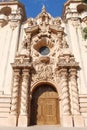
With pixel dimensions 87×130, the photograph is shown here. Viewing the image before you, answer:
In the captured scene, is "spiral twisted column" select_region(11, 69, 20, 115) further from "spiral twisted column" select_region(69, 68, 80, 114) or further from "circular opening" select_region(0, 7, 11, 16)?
"circular opening" select_region(0, 7, 11, 16)

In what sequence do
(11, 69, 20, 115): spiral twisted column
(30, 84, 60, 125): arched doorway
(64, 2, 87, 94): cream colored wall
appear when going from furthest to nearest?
(64, 2, 87, 94): cream colored wall → (30, 84, 60, 125): arched doorway → (11, 69, 20, 115): spiral twisted column

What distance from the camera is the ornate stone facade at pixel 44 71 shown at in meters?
13.9

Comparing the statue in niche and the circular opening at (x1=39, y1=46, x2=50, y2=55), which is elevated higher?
the circular opening at (x1=39, y1=46, x2=50, y2=55)

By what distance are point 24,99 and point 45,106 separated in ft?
5.35

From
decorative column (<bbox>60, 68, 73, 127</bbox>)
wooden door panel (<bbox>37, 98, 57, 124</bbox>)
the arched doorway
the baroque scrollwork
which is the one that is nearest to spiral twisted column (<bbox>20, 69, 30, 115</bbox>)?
the baroque scrollwork

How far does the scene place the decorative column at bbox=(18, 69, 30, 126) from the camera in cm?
1330

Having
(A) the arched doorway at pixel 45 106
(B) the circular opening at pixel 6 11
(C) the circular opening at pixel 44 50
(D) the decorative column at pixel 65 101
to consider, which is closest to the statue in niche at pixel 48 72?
(A) the arched doorway at pixel 45 106

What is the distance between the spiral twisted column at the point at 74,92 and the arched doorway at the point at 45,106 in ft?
4.08

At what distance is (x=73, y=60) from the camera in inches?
615

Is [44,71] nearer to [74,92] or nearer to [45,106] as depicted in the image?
[45,106]

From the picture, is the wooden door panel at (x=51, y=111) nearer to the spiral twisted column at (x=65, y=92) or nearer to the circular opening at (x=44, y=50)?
the spiral twisted column at (x=65, y=92)

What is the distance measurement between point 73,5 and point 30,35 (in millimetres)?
5779

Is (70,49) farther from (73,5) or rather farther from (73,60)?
(73,5)

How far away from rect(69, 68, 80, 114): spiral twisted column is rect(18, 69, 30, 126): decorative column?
9.75 feet
